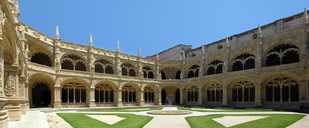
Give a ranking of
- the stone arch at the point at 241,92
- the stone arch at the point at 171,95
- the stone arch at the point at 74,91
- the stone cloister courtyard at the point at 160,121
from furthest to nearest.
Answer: the stone arch at the point at 171,95 < the stone arch at the point at 241,92 < the stone arch at the point at 74,91 < the stone cloister courtyard at the point at 160,121

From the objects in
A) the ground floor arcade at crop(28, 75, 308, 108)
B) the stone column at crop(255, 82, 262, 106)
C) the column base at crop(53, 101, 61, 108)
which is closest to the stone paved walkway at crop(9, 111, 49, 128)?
the ground floor arcade at crop(28, 75, 308, 108)

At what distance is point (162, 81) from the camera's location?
179 feet

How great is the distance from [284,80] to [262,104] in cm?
463

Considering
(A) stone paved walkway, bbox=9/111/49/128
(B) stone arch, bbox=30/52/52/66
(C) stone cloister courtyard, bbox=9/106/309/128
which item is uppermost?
(B) stone arch, bbox=30/52/52/66

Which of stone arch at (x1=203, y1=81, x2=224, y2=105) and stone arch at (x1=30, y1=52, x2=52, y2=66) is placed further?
stone arch at (x1=203, y1=81, x2=224, y2=105)

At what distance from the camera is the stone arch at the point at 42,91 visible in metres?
37.5

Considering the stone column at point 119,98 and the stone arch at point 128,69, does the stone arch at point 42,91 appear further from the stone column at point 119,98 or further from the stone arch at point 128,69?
the stone arch at point 128,69

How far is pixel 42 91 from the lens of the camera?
132 feet

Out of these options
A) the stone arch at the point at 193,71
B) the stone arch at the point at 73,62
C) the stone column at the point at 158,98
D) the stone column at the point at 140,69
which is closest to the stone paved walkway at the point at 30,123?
the stone arch at the point at 73,62

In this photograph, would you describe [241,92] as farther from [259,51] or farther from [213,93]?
[259,51]

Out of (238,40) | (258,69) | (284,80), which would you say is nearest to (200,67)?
(238,40)

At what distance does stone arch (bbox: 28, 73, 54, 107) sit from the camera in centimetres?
3752

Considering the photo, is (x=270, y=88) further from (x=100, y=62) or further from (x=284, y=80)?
(x=100, y=62)

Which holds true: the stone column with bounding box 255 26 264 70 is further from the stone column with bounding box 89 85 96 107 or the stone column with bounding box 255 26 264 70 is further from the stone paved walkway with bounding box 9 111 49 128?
the stone paved walkway with bounding box 9 111 49 128
